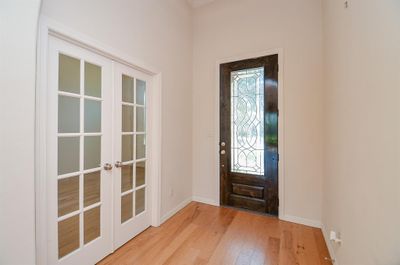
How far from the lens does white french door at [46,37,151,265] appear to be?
1.46 m

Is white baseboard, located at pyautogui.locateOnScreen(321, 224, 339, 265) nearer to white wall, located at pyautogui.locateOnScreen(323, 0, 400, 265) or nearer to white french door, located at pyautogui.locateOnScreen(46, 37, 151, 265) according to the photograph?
white wall, located at pyautogui.locateOnScreen(323, 0, 400, 265)

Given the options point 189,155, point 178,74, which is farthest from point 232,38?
point 189,155

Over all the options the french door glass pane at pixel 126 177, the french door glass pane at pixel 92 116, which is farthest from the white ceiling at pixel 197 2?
the french door glass pane at pixel 126 177

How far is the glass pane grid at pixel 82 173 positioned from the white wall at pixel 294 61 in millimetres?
1859

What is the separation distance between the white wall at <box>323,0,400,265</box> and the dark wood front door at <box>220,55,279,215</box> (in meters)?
0.96

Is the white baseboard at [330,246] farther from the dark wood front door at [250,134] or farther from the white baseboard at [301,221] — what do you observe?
the dark wood front door at [250,134]

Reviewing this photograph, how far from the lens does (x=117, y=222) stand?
1.98m

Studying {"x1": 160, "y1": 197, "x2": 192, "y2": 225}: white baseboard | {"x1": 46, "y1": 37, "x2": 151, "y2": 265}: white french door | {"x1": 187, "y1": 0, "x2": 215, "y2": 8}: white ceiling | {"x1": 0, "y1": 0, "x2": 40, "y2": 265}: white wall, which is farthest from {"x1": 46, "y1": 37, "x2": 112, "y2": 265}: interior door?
{"x1": 187, "y1": 0, "x2": 215, "y2": 8}: white ceiling

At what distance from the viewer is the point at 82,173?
1.66 m

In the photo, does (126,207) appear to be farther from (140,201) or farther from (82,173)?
(82,173)

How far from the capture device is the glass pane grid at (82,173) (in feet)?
5.07

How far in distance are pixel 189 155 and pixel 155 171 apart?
90 cm

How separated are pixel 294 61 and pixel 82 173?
2.96 m

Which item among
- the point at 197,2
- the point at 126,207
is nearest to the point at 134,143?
the point at 126,207
